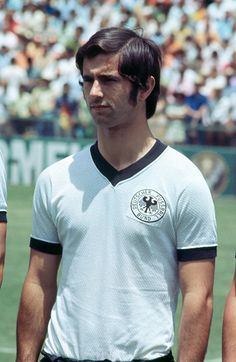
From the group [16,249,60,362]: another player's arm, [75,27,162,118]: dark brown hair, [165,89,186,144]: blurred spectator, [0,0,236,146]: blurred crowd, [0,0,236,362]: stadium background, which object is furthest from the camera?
[0,0,236,146]: blurred crowd

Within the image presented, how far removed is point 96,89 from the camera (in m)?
4.65

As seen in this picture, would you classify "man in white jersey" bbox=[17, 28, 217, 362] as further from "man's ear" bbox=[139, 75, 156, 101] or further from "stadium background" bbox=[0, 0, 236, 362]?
"stadium background" bbox=[0, 0, 236, 362]

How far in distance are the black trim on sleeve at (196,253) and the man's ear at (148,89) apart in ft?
2.09

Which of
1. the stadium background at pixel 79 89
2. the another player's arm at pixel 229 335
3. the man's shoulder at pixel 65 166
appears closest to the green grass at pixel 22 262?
the stadium background at pixel 79 89


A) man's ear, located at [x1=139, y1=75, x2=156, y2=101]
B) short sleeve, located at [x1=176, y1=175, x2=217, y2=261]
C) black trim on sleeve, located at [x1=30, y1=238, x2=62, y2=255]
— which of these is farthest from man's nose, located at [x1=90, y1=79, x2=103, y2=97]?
black trim on sleeve, located at [x1=30, y1=238, x2=62, y2=255]

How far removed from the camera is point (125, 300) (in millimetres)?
4613

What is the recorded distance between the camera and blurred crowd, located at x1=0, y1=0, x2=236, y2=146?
21.2 meters

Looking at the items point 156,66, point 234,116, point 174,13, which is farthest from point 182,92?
point 156,66

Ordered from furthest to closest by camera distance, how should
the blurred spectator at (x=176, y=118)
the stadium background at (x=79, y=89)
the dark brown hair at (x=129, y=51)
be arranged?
the stadium background at (x=79, y=89) < the blurred spectator at (x=176, y=118) < the dark brown hair at (x=129, y=51)

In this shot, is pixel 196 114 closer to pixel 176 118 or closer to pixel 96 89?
pixel 176 118

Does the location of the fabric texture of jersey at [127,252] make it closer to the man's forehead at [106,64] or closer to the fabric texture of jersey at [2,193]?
the man's forehead at [106,64]

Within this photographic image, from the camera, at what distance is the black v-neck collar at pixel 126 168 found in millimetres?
4719

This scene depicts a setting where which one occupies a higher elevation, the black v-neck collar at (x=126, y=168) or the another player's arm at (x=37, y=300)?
the black v-neck collar at (x=126, y=168)

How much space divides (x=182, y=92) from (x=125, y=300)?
17866mm
